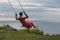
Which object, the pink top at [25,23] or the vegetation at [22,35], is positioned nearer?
the vegetation at [22,35]

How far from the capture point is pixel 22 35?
40.9 feet

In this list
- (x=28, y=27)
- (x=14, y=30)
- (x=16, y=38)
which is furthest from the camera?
(x=14, y=30)

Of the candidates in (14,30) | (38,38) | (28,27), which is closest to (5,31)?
(14,30)

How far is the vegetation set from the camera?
1205cm

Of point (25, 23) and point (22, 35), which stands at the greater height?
point (25, 23)

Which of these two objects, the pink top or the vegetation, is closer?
the vegetation

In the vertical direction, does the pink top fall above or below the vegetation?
Result: above

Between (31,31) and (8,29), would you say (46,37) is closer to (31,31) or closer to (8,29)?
(31,31)

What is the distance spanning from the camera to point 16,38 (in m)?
11.9

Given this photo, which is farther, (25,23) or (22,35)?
(25,23)

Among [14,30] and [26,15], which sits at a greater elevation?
[26,15]

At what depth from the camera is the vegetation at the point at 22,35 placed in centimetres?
1205

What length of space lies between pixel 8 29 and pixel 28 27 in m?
1.60

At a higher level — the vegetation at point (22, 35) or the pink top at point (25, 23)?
the pink top at point (25, 23)
